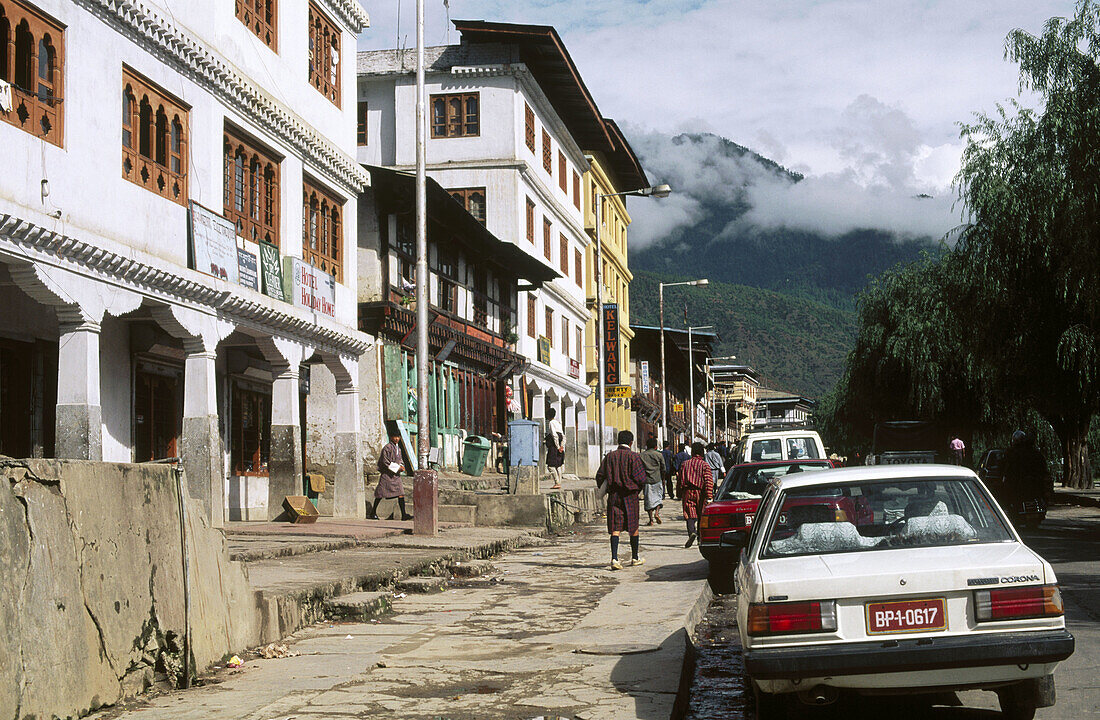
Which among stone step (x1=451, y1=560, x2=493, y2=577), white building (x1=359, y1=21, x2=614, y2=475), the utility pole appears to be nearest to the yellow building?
white building (x1=359, y1=21, x2=614, y2=475)

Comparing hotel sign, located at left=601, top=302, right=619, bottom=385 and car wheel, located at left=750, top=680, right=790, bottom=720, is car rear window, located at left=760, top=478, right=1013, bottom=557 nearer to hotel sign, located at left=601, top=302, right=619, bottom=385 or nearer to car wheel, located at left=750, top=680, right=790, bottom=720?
car wheel, located at left=750, top=680, right=790, bottom=720

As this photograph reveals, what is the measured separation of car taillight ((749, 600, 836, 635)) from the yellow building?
4088 cm

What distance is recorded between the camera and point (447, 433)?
3069 centimetres

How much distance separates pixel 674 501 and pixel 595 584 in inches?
982

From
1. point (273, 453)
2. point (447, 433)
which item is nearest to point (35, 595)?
point (273, 453)

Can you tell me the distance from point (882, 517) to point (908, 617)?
3.13 ft

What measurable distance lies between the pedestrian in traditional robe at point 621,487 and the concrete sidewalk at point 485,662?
1.37m

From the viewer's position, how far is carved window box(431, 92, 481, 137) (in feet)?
121

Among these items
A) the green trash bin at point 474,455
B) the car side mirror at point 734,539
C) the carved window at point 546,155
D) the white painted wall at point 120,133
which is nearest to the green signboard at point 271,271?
the white painted wall at point 120,133

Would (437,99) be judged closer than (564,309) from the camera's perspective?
Yes

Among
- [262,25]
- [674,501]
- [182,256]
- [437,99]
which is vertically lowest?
[674,501]

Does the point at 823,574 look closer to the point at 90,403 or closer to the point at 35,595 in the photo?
the point at 35,595

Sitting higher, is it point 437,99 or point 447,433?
point 437,99

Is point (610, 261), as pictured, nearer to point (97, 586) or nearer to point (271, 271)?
point (271, 271)
